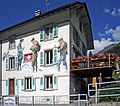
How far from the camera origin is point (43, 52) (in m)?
24.8

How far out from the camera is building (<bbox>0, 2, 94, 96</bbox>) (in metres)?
23.1

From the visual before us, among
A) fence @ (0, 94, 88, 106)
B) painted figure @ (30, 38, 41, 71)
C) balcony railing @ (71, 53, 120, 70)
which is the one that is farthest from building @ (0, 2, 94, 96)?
balcony railing @ (71, 53, 120, 70)

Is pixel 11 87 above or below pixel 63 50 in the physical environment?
below

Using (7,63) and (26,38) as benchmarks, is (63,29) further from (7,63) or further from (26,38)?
(7,63)

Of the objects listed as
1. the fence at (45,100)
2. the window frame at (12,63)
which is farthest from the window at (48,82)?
the window frame at (12,63)

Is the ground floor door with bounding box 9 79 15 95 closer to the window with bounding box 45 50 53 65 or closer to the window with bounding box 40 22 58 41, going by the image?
the window with bounding box 45 50 53 65

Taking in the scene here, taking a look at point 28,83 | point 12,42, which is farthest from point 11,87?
point 12,42

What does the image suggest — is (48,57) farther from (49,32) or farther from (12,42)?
(12,42)

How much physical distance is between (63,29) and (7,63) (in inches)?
343

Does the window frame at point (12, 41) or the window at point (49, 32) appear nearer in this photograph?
the window at point (49, 32)

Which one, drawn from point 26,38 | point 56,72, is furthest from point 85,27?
point 56,72

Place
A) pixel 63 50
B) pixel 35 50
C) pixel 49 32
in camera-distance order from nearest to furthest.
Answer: pixel 63 50 → pixel 49 32 → pixel 35 50

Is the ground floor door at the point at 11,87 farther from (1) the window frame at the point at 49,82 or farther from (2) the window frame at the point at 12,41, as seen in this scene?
(1) the window frame at the point at 49,82

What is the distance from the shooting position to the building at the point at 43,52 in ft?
75.9
